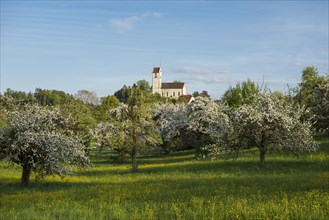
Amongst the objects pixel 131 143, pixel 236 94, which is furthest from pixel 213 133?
pixel 236 94

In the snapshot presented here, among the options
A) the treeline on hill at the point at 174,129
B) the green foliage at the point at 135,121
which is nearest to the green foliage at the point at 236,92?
the treeline on hill at the point at 174,129

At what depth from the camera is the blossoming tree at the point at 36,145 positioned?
2766 centimetres

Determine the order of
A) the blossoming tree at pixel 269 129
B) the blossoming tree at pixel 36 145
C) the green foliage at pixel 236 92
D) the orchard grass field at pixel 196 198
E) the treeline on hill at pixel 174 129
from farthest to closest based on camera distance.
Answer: the green foliage at pixel 236 92 → the blossoming tree at pixel 269 129 → the treeline on hill at pixel 174 129 → the blossoming tree at pixel 36 145 → the orchard grass field at pixel 196 198

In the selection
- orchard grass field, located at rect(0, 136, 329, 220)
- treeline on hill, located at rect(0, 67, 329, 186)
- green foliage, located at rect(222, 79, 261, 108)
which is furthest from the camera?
green foliage, located at rect(222, 79, 261, 108)

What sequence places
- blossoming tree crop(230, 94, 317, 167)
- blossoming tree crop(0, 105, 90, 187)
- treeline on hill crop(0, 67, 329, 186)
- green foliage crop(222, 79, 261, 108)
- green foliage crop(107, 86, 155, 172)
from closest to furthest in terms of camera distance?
blossoming tree crop(0, 105, 90, 187) < treeline on hill crop(0, 67, 329, 186) < blossoming tree crop(230, 94, 317, 167) < green foliage crop(107, 86, 155, 172) < green foliage crop(222, 79, 261, 108)

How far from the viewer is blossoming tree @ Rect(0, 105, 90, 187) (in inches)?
1089

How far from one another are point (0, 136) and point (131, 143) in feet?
61.7

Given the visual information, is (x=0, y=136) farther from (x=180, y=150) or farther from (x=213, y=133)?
(x=180, y=150)

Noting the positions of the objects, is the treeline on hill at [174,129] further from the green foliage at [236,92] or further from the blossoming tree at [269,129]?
the green foliage at [236,92]

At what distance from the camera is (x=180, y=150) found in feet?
242

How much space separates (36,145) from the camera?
28.2m

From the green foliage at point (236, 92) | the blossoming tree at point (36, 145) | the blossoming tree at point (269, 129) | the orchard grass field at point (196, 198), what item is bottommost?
the orchard grass field at point (196, 198)

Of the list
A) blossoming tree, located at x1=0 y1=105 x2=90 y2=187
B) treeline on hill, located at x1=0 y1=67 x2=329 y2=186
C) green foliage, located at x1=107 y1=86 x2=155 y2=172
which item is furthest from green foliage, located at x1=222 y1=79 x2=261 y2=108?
blossoming tree, located at x1=0 y1=105 x2=90 y2=187

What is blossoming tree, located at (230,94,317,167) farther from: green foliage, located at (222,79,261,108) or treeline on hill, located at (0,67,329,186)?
green foliage, located at (222,79,261,108)
